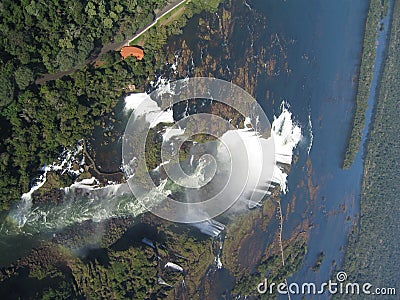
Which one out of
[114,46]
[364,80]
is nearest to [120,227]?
[114,46]

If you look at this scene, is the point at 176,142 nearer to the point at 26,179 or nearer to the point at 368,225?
the point at 26,179

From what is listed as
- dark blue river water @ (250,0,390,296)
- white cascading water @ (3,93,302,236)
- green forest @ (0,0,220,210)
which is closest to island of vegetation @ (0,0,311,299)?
green forest @ (0,0,220,210)

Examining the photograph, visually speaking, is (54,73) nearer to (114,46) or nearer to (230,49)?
(114,46)

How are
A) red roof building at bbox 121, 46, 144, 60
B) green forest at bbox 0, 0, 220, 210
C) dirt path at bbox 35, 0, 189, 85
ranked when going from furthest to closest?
1. red roof building at bbox 121, 46, 144, 60
2. dirt path at bbox 35, 0, 189, 85
3. green forest at bbox 0, 0, 220, 210

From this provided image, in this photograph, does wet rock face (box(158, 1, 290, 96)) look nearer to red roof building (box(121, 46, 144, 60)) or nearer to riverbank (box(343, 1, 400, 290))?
red roof building (box(121, 46, 144, 60))

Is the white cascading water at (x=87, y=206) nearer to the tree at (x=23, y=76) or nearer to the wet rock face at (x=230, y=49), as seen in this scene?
the wet rock face at (x=230, y=49)

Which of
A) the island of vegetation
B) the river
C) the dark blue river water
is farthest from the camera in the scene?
the dark blue river water
